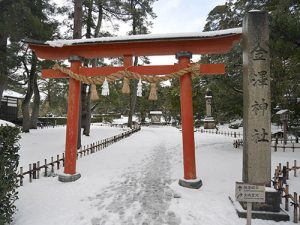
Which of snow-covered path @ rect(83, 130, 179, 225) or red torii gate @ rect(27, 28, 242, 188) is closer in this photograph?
snow-covered path @ rect(83, 130, 179, 225)

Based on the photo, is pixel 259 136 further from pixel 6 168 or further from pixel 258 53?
pixel 6 168

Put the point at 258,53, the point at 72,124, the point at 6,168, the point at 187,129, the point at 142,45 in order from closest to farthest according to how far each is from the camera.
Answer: the point at 6,168, the point at 258,53, the point at 187,129, the point at 142,45, the point at 72,124

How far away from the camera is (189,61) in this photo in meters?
8.27

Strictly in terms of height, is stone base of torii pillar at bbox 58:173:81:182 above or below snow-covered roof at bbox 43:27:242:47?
below

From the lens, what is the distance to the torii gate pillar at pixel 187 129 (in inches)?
319

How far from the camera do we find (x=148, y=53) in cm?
857

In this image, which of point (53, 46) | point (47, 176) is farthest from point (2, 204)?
point (53, 46)

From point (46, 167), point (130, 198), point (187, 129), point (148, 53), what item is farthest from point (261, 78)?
point (46, 167)

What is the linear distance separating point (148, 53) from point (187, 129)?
2730 millimetres

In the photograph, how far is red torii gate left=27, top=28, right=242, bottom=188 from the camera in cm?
791

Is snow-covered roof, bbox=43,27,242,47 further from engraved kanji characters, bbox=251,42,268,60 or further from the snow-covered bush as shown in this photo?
the snow-covered bush

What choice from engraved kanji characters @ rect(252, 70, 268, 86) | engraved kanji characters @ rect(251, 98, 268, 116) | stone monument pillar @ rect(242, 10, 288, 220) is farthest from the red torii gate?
engraved kanji characters @ rect(251, 98, 268, 116)

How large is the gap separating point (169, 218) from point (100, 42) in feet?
17.9

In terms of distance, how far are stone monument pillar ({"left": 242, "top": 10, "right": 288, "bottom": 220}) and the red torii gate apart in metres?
1.04
